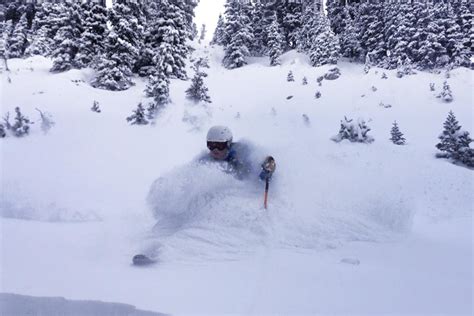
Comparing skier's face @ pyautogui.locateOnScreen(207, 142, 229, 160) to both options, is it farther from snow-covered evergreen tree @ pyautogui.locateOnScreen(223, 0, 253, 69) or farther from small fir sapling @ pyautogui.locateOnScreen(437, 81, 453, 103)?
snow-covered evergreen tree @ pyautogui.locateOnScreen(223, 0, 253, 69)

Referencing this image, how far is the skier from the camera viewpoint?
9.62 meters

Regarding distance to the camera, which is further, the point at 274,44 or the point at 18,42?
the point at 274,44

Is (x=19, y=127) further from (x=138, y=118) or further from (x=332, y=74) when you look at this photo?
(x=332, y=74)

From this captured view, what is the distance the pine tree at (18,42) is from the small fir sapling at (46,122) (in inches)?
795

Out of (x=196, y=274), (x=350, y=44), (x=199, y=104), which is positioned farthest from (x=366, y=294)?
(x=350, y=44)

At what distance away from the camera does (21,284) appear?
19.5 ft

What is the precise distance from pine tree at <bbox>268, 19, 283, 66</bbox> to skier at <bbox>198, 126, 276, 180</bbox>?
77.1ft

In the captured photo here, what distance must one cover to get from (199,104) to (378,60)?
57.6ft

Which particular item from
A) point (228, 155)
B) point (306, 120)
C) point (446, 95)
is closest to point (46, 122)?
point (228, 155)

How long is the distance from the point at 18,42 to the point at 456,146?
36316 mm

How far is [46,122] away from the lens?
1473cm

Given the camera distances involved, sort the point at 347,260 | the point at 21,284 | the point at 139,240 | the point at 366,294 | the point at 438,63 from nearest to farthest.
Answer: the point at 366,294 < the point at 21,284 < the point at 347,260 < the point at 139,240 < the point at 438,63

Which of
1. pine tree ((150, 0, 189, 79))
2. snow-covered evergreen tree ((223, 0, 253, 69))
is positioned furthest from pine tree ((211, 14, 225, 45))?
pine tree ((150, 0, 189, 79))

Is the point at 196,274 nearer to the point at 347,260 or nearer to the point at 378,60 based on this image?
the point at 347,260
